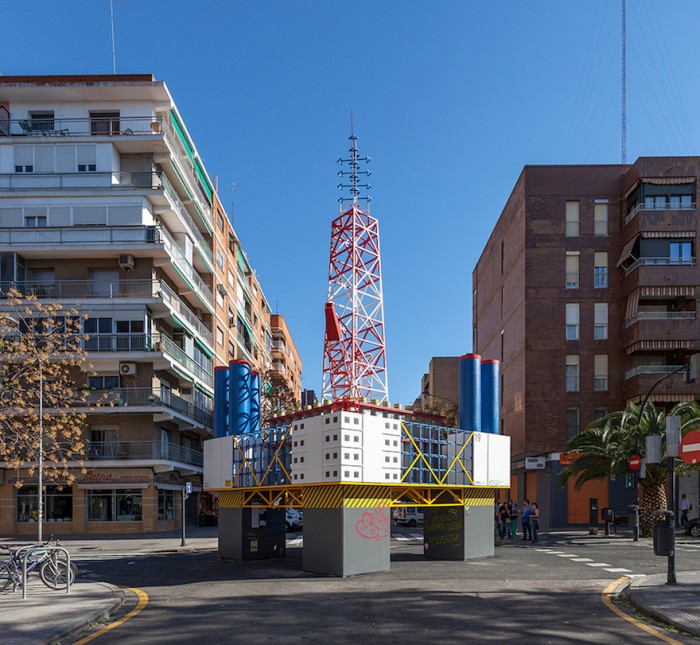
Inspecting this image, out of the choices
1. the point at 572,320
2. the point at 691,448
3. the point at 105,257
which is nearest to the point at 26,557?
the point at 691,448

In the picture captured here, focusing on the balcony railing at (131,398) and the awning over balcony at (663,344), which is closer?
the balcony railing at (131,398)

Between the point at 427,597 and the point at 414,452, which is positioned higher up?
the point at 414,452

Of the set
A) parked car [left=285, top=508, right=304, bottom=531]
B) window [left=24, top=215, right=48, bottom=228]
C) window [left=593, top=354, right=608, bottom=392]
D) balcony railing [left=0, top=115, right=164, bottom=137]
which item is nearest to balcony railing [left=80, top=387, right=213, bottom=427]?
parked car [left=285, top=508, right=304, bottom=531]

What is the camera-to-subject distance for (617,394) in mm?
43875

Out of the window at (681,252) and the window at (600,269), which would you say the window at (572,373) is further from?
the window at (681,252)

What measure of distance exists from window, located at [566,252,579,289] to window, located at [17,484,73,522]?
95.8 ft

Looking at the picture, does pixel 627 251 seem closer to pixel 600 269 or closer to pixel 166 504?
pixel 600 269

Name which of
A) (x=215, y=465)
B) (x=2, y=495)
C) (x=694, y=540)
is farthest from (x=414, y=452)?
(x=2, y=495)

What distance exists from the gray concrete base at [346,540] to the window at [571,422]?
2787cm

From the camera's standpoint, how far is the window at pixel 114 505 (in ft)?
134

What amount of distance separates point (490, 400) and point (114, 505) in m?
25.4

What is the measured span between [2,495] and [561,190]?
34.0 meters

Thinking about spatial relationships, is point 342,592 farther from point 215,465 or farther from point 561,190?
point 561,190

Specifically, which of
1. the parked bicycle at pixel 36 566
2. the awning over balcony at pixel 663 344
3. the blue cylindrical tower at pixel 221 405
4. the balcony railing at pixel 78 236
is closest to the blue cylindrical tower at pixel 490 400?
the blue cylindrical tower at pixel 221 405
